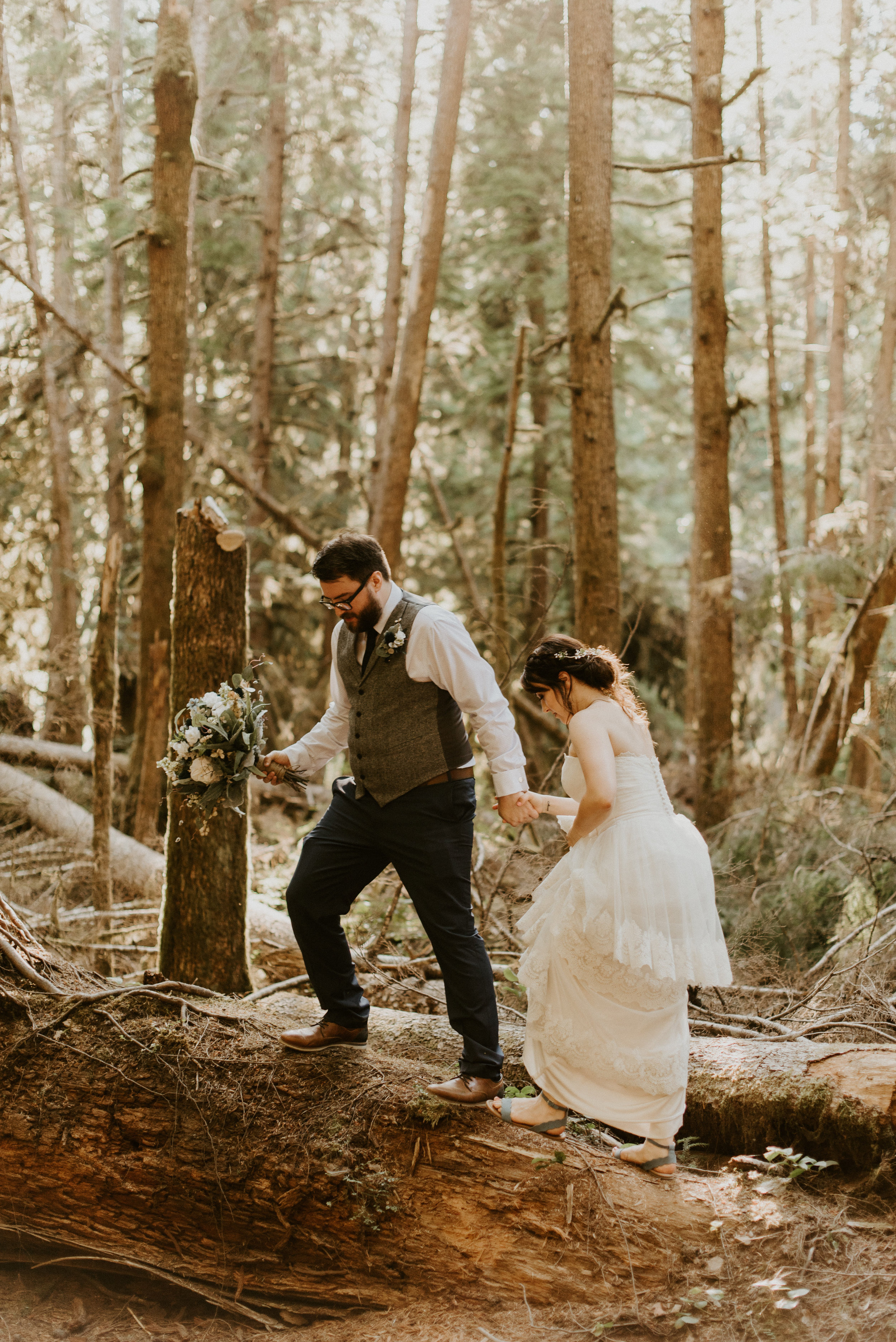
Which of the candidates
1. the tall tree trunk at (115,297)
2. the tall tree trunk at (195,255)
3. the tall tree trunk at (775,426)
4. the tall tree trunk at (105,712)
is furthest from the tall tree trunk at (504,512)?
the tall tree trunk at (115,297)

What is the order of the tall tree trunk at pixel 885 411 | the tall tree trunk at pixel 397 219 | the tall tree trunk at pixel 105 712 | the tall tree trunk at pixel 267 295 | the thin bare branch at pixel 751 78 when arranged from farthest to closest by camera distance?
the tall tree trunk at pixel 267 295
the tall tree trunk at pixel 397 219
the tall tree trunk at pixel 885 411
the thin bare branch at pixel 751 78
the tall tree trunk at pixel 105 712

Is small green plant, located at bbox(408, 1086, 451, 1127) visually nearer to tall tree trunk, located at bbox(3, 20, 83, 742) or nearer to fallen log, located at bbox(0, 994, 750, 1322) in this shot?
fallen log, located at bbox(0, 994, 750, 1322)

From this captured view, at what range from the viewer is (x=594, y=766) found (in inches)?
143

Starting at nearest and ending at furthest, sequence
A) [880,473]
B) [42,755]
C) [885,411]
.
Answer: [880,473]
[42,755]
[885,411]

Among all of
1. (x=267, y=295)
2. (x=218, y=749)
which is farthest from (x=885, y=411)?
(x=218, y=749)

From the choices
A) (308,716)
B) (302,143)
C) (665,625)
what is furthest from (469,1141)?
(302,143)

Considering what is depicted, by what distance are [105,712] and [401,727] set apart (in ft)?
12.2

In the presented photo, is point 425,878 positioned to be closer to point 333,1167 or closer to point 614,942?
point 614,942

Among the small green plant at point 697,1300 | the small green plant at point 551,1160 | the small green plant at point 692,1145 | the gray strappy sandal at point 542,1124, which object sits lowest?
the small green plant at point 697,1300

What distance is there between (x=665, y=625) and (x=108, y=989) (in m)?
11.7

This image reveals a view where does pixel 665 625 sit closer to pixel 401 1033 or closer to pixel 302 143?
pixel 302 143

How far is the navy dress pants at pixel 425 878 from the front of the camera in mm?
3814

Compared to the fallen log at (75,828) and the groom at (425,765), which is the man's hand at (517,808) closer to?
the groom at (425,765)

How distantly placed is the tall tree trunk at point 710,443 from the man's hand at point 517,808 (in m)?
7.14
